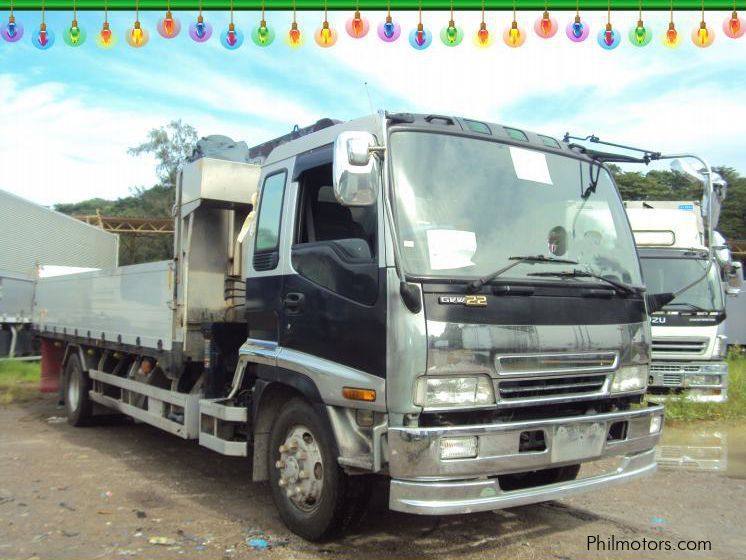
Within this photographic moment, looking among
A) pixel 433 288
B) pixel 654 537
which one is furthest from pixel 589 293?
pixel 654 537

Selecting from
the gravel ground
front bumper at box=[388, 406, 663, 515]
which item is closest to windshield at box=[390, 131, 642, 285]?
front bumper at box=[388, 406, 663, 515]

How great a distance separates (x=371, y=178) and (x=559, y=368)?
5.10ft

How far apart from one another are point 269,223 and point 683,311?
6.57 m

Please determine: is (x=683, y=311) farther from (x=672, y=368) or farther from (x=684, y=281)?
(x=672, y=368)

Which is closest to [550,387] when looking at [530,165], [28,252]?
[530,165]

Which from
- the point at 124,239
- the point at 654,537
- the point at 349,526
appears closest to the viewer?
the point at 349,526

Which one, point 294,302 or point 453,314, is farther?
point 294,302

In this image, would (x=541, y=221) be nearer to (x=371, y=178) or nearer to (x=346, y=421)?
(x=371, y=178)

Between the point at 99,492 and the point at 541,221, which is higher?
the point at 541,221

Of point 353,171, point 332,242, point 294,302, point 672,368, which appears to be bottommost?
point 672,368

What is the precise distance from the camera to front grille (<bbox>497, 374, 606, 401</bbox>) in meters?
3.92

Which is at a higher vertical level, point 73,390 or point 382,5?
point 382,5

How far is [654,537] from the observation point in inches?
189

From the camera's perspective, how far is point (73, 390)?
9258mm
